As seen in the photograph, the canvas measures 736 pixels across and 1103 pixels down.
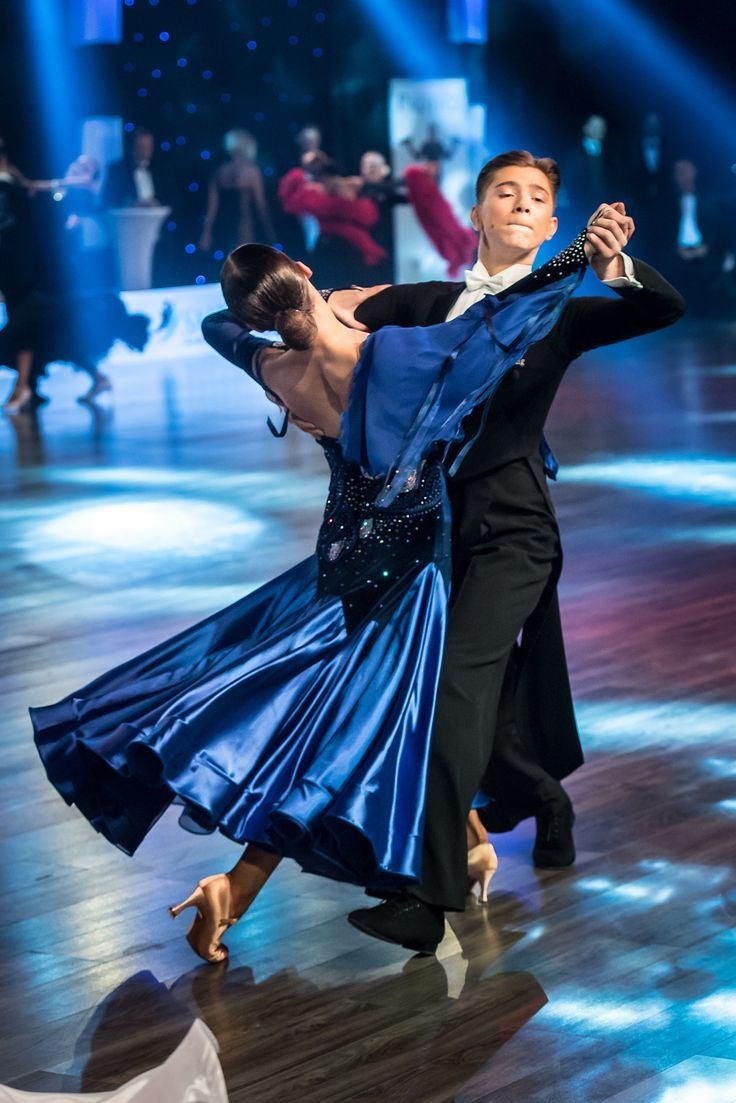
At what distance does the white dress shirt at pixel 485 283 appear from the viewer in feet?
10.0

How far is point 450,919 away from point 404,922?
1.00ft

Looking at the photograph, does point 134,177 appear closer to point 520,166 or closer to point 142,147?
point 142,147

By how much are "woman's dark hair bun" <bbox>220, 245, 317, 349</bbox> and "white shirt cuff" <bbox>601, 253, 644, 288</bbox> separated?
0.50 metres

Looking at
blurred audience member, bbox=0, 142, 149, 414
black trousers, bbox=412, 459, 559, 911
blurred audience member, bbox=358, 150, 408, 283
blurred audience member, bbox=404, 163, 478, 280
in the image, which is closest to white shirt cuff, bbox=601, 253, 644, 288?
black trousers, bbox=412, 459, 559, 911

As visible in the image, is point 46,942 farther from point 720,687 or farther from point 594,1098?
point 720,687

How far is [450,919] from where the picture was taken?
319 centimetres

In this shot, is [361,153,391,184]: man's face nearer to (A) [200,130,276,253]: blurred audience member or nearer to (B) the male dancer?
(A) [200,130,276,253]: blurred audience member

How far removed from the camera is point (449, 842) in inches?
114

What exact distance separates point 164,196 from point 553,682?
528 inches

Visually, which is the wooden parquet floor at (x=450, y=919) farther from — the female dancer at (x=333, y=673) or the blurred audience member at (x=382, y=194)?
the blurred audience member at (x=382, y=194)

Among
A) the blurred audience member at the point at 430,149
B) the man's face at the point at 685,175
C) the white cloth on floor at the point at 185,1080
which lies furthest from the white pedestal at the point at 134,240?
the white cloth on floor at the point at 185,1080

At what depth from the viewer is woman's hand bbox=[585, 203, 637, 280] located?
114 inches

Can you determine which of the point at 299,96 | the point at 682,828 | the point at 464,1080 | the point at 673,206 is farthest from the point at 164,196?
the point at 464,1080

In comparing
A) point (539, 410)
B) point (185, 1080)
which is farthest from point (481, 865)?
point (185, 1080)
